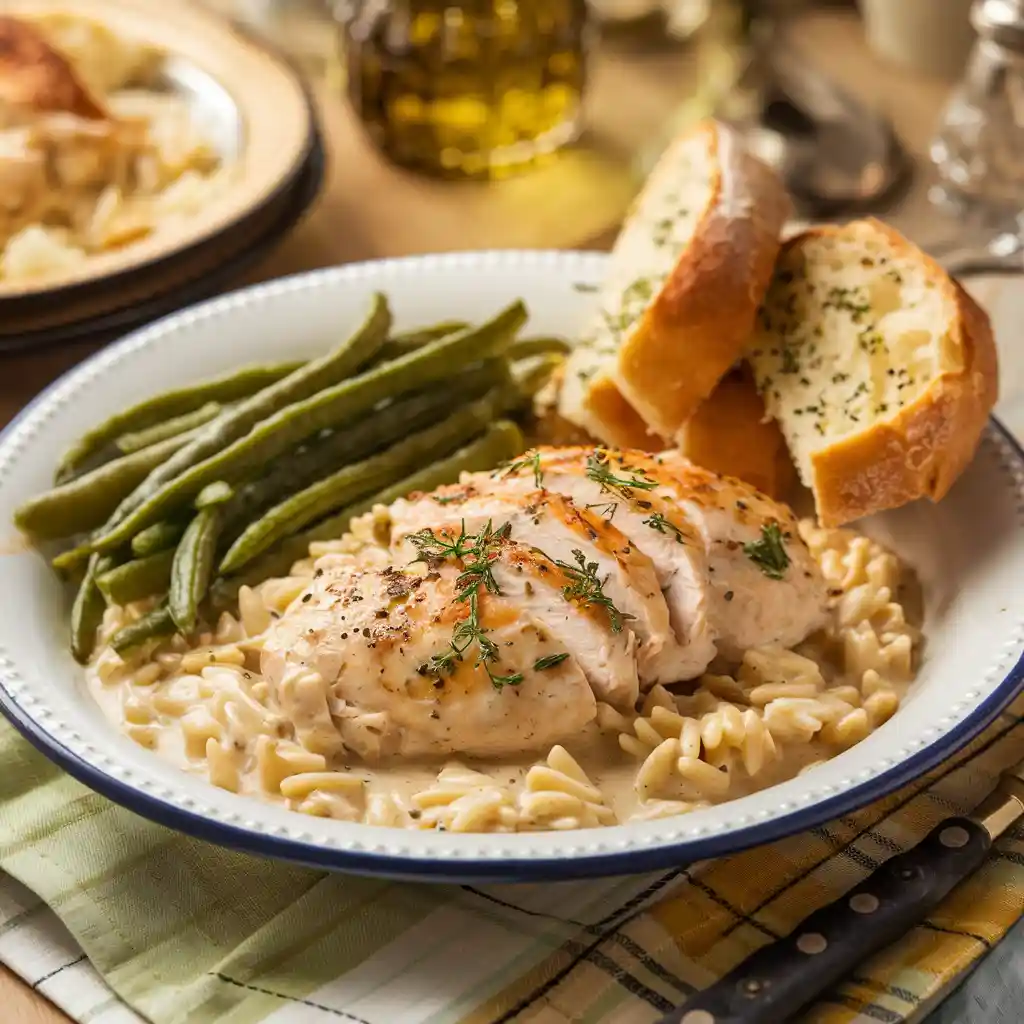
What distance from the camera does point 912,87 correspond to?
6.84 metres

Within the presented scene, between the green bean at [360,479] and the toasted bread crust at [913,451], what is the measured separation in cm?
97

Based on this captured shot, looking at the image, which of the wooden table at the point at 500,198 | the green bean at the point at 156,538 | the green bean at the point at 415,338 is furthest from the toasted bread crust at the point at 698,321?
the wooden table at the point at 500,198

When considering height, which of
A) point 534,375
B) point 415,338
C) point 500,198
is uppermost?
point 415,338

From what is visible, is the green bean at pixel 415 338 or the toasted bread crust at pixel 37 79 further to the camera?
the toasted bread crust at pixel 37 79

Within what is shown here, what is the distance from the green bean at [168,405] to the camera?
12.4 feet

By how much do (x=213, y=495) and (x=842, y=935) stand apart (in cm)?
182

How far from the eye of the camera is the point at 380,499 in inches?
151

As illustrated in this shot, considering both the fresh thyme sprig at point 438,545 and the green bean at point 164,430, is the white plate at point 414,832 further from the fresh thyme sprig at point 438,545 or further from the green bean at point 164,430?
the fresh thyme sprig at point 438,545

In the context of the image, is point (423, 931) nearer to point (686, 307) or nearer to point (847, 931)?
point (847, 931)

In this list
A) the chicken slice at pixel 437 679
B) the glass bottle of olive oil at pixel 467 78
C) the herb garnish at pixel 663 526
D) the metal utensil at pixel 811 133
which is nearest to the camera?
the chicken slice at pixel 437 679

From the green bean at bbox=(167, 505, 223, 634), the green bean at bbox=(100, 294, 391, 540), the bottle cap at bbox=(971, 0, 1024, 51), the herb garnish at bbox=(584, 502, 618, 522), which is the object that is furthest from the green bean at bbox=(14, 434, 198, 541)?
the bottle cap at bbox=(971, 0, 1024, 51)

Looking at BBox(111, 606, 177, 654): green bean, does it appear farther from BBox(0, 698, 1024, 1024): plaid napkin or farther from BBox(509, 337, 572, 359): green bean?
BBox(509, 337, 572, 359): green bean

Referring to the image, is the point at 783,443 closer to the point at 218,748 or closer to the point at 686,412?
the point at 686,412

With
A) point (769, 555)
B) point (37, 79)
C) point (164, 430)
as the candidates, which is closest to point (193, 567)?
point (164, 430)
